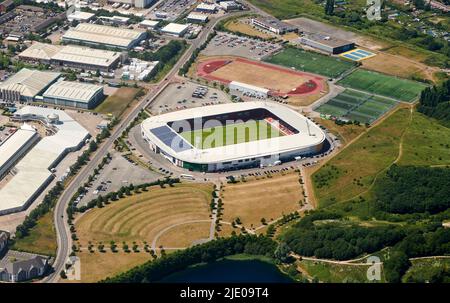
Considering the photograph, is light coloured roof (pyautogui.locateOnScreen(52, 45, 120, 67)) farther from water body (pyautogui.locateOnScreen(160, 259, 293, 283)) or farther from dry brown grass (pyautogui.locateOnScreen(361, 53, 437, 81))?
water body (pyautogui.locateOnScreen(160, 259, 293, 283))

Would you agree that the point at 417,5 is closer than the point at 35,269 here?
No

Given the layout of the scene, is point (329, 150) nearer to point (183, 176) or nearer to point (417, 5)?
point (183, 176)

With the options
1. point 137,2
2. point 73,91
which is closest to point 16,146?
point 73,91

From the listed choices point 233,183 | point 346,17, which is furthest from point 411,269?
point 346,17

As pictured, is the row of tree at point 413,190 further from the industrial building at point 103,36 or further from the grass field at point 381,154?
the industrial building at point 103,36

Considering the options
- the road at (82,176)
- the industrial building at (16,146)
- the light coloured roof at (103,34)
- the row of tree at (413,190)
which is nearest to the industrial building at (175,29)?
the road at (82,176)

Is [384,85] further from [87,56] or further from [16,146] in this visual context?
[16,146]

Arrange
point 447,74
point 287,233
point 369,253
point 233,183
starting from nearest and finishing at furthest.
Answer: point 369,253
point 287,233
point 233,183
point 447,74
